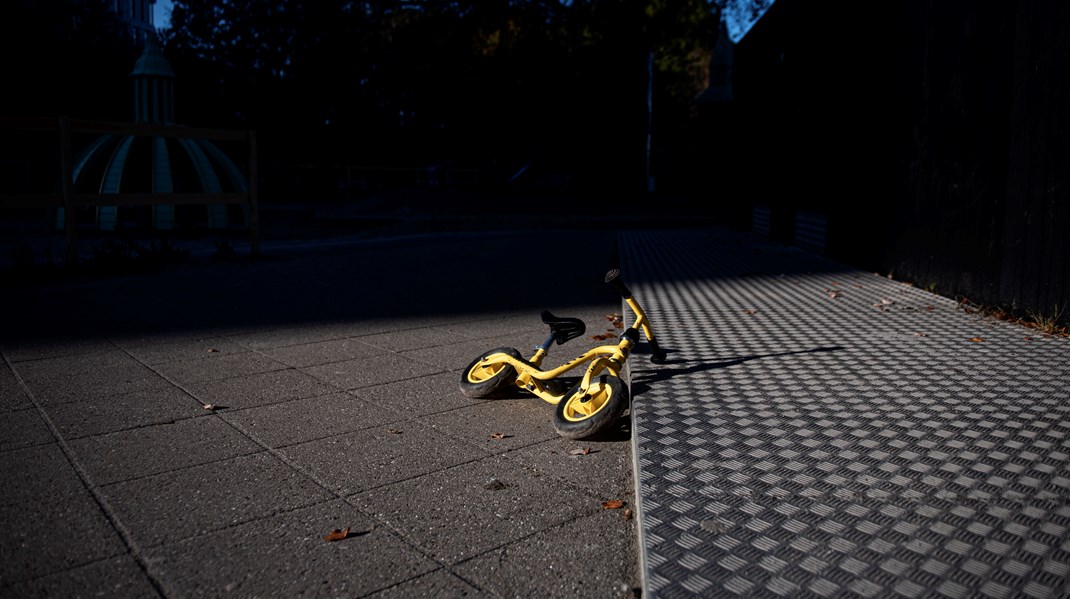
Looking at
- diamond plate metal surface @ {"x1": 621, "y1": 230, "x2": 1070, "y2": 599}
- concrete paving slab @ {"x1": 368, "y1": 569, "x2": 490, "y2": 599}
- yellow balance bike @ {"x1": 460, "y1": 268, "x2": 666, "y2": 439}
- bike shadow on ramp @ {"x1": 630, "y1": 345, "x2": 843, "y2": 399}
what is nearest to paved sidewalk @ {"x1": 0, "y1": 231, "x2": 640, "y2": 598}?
concrete paving slab @ {"x1": 368, "y1": 569, "x2": 490, "y2": 599}

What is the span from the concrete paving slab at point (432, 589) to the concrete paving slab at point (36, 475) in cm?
161

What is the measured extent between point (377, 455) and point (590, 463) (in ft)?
3.22

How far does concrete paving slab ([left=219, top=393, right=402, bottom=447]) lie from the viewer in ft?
13.8

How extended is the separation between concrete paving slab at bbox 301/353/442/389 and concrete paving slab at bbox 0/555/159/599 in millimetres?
Result: 2413

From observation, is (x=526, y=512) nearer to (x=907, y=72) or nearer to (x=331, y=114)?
(x=907, y=72)

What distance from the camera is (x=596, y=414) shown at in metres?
3.93

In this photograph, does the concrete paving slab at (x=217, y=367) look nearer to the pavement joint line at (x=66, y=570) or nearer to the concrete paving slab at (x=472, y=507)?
the concrete paving slab at (x=472, y=507)

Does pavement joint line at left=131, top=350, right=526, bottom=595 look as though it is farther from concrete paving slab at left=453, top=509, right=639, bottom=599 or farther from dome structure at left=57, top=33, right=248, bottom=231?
dome structure at left=57, top=33, right=248, bottom=231

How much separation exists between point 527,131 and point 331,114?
10.8m

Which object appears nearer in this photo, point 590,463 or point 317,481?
point 317,481

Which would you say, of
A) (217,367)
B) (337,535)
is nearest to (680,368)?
(337,535)

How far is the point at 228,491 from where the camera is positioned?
11.3 feet

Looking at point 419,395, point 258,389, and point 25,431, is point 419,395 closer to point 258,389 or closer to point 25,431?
point 258,389

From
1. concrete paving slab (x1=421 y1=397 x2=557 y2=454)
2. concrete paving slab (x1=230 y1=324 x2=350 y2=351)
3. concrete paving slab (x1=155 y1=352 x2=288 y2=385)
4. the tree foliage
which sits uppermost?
the tree foliage
